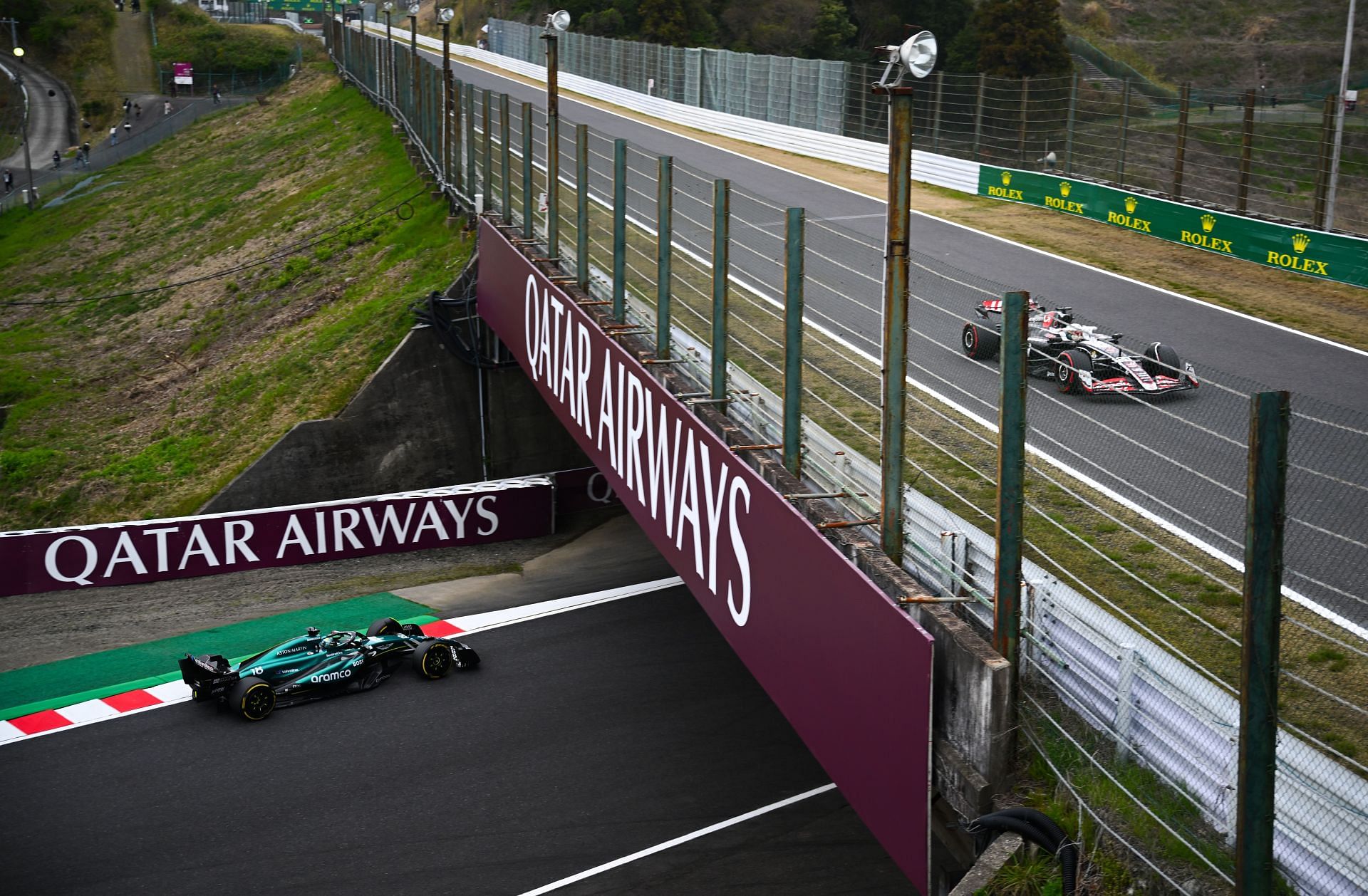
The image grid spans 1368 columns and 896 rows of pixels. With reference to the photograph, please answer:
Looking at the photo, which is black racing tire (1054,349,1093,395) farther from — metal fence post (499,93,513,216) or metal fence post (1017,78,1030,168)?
metal fence post (1017,78,1030,168)

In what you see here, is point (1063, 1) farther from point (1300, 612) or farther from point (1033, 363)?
point (1300, 612)

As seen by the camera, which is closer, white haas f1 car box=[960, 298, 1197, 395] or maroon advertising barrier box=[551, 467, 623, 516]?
white haas f1 car box=[960, 298, 1197, 395]

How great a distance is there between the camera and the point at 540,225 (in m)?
16.8

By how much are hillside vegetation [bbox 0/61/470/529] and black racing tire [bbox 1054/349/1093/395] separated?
43.4ft

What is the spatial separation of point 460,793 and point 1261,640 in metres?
7.72

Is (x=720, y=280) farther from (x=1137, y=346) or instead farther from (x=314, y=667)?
(x=314, y=667)

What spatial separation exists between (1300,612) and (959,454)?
9.53 feet

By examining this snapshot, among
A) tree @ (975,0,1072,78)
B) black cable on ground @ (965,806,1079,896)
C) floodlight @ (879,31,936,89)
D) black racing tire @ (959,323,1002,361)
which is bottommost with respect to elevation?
black cable on ground @ (965,806,1079,896)

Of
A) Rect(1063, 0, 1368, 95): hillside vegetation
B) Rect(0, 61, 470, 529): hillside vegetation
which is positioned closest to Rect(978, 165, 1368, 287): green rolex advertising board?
Rect(0, 61, 470, 529): hillside vegetation

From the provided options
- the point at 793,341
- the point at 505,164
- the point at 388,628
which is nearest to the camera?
the point at 793,341

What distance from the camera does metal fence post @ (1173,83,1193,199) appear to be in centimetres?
1800

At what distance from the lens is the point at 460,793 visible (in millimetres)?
10359

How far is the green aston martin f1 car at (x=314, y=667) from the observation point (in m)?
12.0

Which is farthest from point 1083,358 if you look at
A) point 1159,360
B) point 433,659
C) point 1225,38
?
point 1225,38
